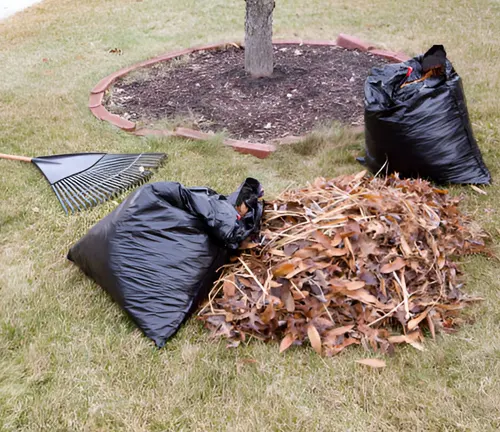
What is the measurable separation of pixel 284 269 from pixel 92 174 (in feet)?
5.76

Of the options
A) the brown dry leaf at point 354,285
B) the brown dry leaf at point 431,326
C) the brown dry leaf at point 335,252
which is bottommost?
the brown dry leaf at point 431,326

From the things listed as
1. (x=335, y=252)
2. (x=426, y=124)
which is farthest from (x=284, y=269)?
(x=426, y=124)

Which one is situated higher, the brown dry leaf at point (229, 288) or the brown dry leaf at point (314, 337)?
the brown dry leaf at point (229, 288)

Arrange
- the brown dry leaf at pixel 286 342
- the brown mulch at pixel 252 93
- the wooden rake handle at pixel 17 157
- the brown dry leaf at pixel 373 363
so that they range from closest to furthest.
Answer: the brown dry leaf at pixel 373 363, the brown dry leaf at pixel 286 342, the wooden rake handle at pixel 17 157, the brown mulch at pixel 252 93

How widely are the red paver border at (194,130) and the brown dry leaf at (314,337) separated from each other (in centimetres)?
171

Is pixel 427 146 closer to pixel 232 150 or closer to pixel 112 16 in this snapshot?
pixel 232 150

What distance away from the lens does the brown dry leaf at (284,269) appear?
2086 mm

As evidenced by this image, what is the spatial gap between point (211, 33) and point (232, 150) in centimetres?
351

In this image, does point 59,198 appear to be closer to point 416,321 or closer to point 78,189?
point 78,189

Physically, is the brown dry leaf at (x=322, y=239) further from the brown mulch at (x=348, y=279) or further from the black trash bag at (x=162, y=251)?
the black trash bag at (x=162, y=251)

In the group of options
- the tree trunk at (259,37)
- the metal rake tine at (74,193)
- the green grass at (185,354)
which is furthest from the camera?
the tree trunk at (259,37)

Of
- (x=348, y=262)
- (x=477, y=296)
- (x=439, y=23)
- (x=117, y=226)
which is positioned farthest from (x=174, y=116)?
(x=439, y=23)

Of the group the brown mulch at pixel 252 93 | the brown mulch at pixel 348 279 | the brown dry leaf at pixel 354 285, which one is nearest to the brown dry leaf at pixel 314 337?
the brown mulch at pixel 348 279

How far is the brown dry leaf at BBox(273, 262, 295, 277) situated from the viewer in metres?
2.09
